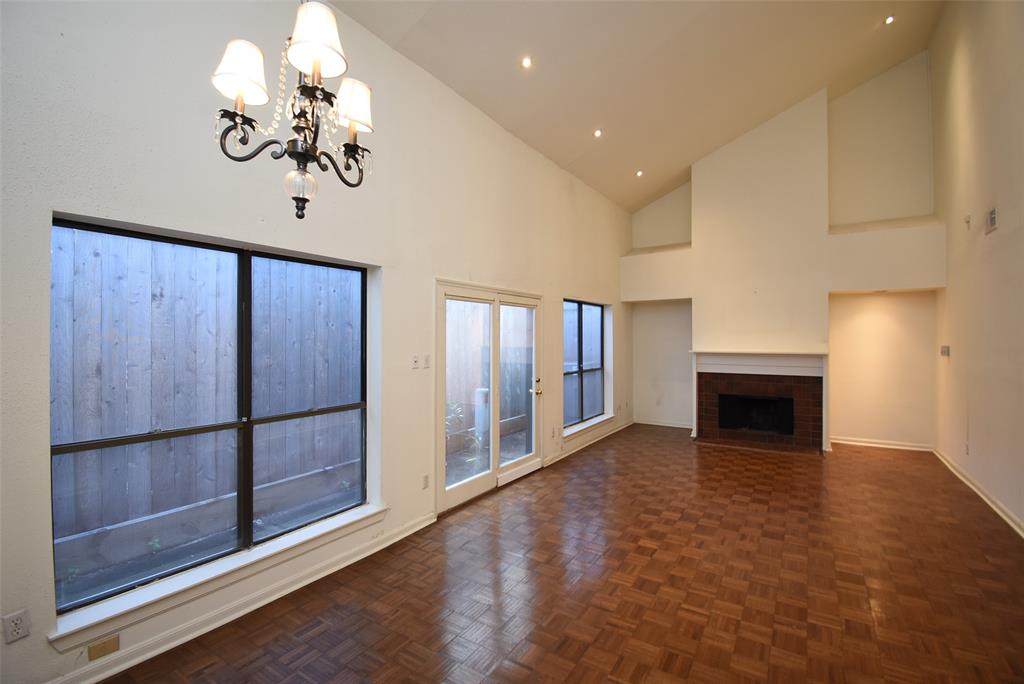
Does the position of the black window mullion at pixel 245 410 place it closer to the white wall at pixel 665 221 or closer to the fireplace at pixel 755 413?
the fireplace at pixel 755 413

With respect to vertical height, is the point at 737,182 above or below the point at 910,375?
above

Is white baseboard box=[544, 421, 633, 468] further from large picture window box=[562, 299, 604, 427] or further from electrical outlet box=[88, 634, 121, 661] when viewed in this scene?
electrical outlet box=[88, 634, 121, 661]

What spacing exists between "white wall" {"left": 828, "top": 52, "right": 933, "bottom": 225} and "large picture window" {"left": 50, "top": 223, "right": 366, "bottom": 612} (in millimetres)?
6594

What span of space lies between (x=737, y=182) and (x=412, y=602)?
21.1 ft

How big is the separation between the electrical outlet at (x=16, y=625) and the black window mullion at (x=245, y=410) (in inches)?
35.5

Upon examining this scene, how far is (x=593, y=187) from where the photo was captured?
251 inches

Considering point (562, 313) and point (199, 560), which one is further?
point (562, 313)

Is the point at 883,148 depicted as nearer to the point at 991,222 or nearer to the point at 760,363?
the point at 991,222

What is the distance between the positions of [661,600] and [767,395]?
14.7 ft

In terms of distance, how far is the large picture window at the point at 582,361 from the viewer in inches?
242

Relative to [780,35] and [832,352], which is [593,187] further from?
[832,352]

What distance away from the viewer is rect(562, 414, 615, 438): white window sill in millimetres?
5861

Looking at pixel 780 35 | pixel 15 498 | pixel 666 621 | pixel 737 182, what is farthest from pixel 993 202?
pixel 15 498

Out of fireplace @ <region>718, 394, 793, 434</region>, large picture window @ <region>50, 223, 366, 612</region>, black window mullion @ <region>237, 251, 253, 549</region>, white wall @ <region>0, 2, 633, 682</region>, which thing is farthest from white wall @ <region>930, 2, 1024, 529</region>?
black window mullion @ <region>237, 251, 253, 549</region>
